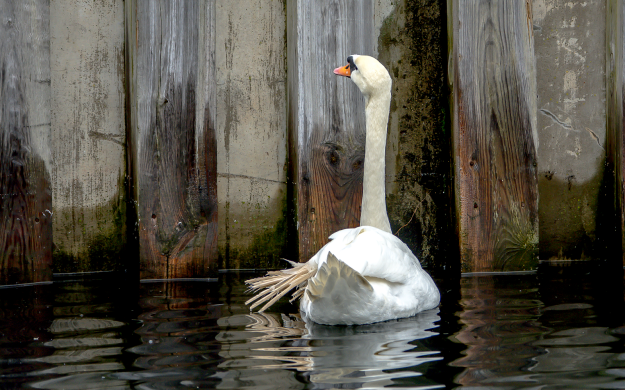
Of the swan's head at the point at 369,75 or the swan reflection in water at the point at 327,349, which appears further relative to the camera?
the swan's head at the point at 369,75

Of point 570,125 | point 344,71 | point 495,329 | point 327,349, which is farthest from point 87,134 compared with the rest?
point 570,125

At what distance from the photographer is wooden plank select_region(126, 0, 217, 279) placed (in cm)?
377

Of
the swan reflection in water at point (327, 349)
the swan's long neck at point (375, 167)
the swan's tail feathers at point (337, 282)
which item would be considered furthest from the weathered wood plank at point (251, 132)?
the swan's tail feathers at point (337, 282)

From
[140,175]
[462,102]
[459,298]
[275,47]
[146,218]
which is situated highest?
[275,47]

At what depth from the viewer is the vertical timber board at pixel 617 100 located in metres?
3.88

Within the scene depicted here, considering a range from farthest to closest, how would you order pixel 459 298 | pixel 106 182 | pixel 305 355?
pixel 106 182, pixel 459 298, pixel 305 355

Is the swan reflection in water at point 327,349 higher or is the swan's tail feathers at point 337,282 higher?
the swan's tail feathers at point 337,282

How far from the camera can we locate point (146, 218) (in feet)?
12.4

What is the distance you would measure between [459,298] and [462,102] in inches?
50.2

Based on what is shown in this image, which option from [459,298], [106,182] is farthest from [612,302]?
[106,182]

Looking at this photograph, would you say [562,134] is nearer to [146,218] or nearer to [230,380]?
[146,218]

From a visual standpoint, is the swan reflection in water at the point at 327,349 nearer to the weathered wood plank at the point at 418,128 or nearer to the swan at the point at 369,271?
the swan at the point at 369,271

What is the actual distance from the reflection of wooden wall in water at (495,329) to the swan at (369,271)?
292 millimetres

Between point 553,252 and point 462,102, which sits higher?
point 462,102
